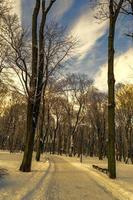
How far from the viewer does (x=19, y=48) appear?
21703mm

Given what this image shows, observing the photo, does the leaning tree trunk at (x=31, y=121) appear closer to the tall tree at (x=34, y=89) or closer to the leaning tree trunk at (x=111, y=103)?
the tall tree at (x=34, y=89)

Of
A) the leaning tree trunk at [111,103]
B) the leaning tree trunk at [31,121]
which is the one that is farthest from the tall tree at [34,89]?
the leaning tree trunk at [111,103]

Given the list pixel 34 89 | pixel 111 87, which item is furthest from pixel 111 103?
pixel 34 89

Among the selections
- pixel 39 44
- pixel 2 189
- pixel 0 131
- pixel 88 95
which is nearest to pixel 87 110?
pixel 88 95

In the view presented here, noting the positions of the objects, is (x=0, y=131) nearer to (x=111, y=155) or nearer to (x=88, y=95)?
(x=88, y=95)

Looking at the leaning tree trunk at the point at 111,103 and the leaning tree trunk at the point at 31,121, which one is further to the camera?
the leaning tree trunk at the point at 31,121

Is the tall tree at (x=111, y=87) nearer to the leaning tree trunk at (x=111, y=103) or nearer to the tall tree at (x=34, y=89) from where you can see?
the leaning tree trunk at (x=111, y=103)

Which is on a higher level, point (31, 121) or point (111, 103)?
point (111, 103)

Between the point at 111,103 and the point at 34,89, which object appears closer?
the point at 111,103

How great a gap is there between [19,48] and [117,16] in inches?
280

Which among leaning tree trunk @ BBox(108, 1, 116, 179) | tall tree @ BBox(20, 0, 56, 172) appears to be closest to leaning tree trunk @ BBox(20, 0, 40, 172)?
tall tree @ BBox(20, 0, 56, 172)

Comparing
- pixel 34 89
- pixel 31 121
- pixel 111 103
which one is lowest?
pixel 31 121

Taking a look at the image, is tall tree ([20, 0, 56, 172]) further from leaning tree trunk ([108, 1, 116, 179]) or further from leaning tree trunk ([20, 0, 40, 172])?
leaning tree trunk ([108, 1, 116, 179])

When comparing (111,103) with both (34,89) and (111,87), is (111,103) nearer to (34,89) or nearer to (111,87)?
(111,87)
